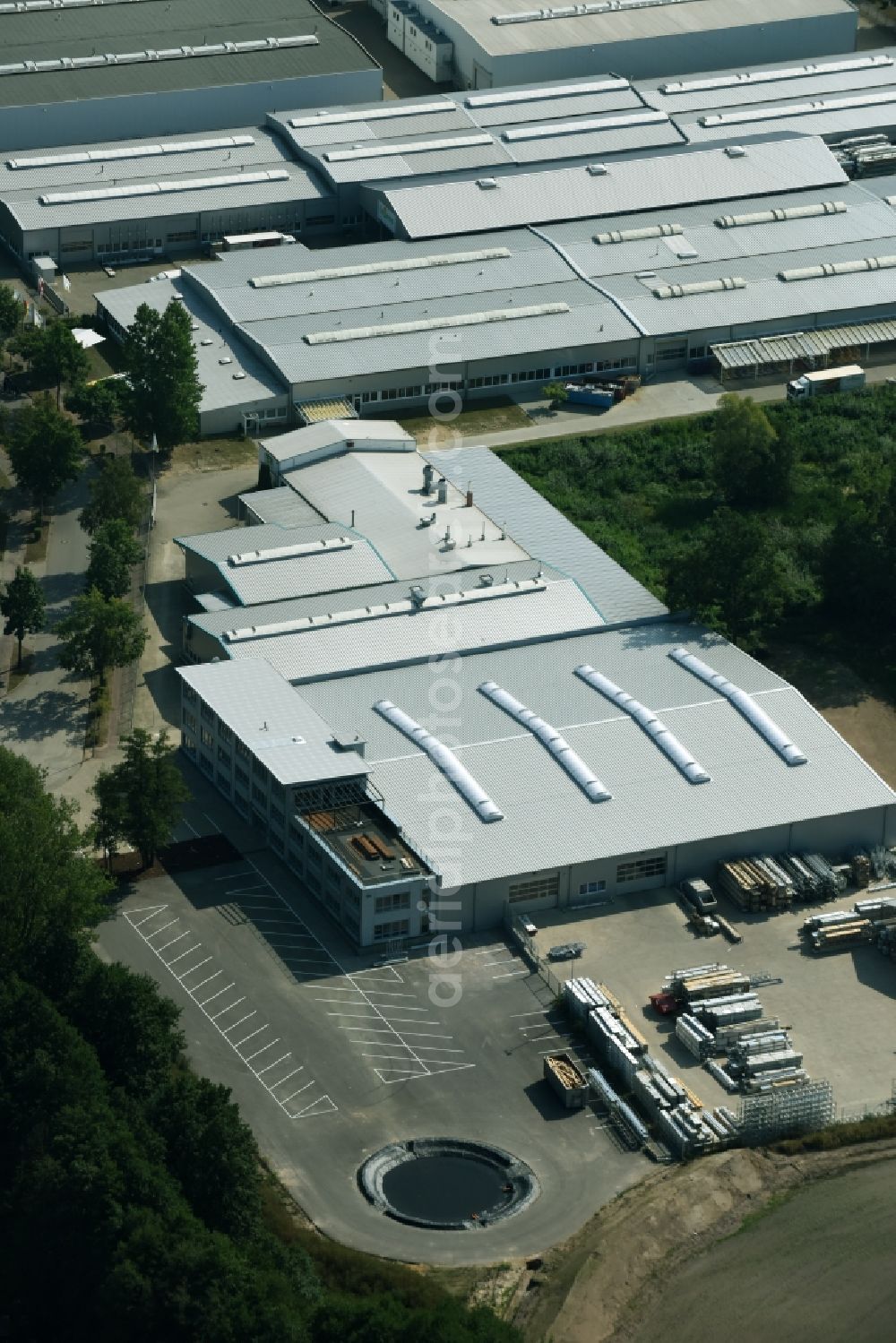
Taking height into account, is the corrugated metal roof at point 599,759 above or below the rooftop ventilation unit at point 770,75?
below

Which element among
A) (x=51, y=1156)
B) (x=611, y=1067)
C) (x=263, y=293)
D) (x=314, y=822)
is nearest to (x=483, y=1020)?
(x=611, y=1067)

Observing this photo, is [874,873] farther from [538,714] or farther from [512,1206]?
[512,1206]

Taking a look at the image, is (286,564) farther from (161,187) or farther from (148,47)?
(148,47)

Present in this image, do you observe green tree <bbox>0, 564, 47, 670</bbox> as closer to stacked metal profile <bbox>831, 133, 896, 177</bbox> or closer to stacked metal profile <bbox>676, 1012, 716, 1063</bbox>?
stacked metal profile <bbox>676, 1012, 716, 1063</bbox>

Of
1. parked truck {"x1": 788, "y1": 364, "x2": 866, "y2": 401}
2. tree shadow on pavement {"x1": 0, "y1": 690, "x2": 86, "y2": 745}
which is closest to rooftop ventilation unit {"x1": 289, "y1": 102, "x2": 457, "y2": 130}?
parked truck {"x1": 788, "y1": 364, "x2": 866, "y2": 401}

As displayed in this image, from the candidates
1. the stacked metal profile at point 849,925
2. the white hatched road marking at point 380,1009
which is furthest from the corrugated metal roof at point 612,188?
the stacked metal profile at point 849,925

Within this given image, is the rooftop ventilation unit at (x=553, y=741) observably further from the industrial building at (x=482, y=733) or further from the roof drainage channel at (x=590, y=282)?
the roof drainage channel at (x=590, y=282)
